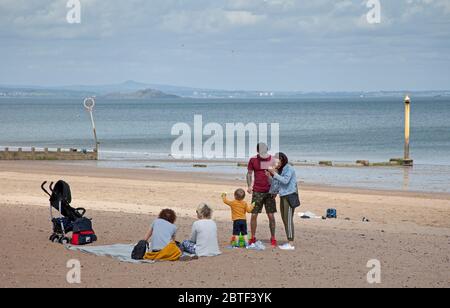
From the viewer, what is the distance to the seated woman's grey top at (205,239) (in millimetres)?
11836

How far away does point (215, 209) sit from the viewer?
61.1ft

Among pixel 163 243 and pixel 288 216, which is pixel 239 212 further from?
pixel 163 243

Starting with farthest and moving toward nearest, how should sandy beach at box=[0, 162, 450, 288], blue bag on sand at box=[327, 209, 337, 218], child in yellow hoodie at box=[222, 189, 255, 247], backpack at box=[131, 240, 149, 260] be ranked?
blue bag on sand at box=[327, 209, 337, 218] < child in yellow hoodie at box=[222, 189, 255, 247] < backpack at box=[131, 240, 149, 260] < sandy beach at box=[0, 162, 450, 288]

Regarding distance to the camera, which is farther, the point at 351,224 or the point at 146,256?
the point at 351,224

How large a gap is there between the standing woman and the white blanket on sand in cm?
225

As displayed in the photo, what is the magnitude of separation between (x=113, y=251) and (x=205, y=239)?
4.37 feet

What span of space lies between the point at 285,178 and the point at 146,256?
2323 millimetres

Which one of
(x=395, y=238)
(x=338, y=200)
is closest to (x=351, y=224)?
(x=395, y=238)

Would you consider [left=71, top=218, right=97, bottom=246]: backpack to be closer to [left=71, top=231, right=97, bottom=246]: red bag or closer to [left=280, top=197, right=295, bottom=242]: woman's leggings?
[left=71, top=231, right=97, bottom=246]: red bag

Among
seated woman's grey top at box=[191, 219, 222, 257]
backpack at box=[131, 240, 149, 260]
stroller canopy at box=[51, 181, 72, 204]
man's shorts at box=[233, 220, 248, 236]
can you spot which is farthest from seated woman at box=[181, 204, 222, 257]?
stroller canopy at box=[51, 181, 72, 204]

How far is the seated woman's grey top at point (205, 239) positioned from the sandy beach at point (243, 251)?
212 mm

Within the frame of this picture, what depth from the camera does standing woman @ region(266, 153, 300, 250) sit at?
12.3 metres
